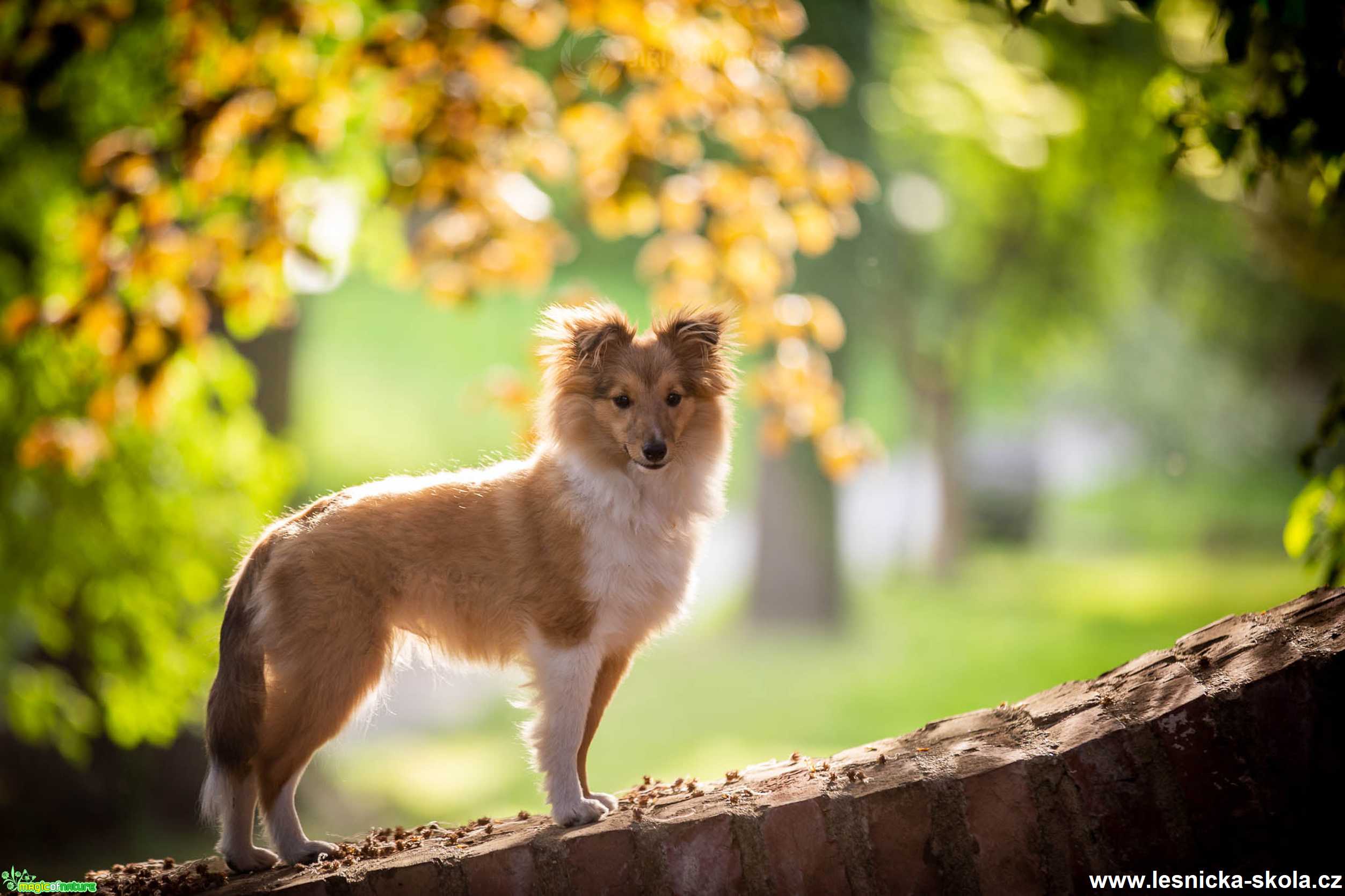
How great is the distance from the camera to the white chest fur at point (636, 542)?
2930 millimetres

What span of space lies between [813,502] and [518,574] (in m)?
8.77

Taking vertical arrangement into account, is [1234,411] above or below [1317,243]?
above

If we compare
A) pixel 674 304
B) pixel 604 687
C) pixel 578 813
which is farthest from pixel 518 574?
pixel 674 304

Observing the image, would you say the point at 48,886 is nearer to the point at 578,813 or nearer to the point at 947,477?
the point at 578,813

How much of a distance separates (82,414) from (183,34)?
93.4 inches

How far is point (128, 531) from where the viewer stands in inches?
222

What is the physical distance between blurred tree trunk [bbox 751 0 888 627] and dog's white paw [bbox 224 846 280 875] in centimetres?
818

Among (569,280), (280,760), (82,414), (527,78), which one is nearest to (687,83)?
(527,78)

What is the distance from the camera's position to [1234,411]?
1364 cm

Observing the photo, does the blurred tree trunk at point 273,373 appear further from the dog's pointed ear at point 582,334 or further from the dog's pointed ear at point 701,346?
the dog's pointed ear at point 701,346

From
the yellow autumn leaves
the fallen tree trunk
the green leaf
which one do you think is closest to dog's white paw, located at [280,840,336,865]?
the fallen tree trunk

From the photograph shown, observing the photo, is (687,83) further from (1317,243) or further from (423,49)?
(1317,243)

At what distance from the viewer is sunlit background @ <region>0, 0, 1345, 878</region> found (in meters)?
4.01

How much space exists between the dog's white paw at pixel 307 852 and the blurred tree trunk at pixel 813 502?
8149mm
